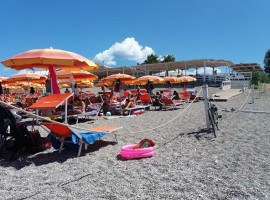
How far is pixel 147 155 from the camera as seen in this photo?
12.5 feet

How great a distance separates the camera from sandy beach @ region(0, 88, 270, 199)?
259cm

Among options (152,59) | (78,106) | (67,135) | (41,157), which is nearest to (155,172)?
(67,135)

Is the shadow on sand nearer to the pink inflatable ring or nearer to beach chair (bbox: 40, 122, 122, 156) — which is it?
beach chair (bbox: 40, 122, 122, 156)

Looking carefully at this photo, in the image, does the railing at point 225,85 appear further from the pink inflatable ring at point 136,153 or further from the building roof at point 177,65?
the pink inflatable ring at point 136,153

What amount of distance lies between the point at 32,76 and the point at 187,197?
1104cm

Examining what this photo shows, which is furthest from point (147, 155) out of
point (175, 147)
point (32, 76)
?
point (32, 76)

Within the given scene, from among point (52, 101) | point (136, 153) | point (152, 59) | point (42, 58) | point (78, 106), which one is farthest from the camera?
point (152, 59)

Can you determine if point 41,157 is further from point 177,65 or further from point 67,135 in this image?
point 177,65

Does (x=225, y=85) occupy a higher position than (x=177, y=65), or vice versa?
(x=177, y=65)

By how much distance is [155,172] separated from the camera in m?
3.16

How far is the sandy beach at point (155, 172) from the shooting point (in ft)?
8.48

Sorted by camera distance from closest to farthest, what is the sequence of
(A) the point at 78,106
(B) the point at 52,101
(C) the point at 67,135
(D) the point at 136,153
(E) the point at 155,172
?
(E) the point at 155,172
(D) the point at 136,153
(C) the point at 67,135
(B) the point at 52,101
(A) the point at 78,106

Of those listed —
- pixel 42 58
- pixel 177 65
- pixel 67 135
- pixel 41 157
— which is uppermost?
pixel 177 65

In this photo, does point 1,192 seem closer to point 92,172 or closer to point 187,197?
point 92,172
